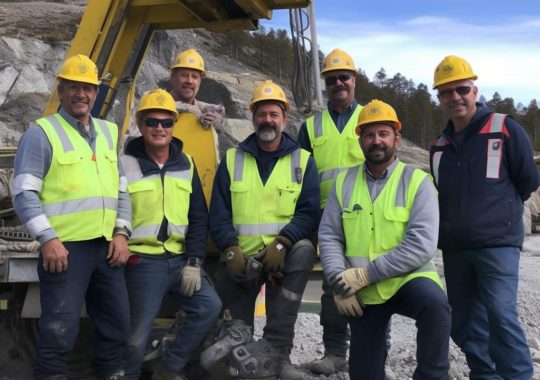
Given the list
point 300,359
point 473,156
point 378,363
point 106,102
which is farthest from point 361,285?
point 106,102

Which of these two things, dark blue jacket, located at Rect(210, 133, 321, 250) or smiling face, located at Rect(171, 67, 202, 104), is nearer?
dark blue jacket, located at Rect(210, 133, 321, 250)

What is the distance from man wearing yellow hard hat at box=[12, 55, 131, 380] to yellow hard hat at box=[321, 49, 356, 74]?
184cm

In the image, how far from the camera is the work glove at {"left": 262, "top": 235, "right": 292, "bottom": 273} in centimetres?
408

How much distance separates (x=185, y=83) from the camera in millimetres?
4965

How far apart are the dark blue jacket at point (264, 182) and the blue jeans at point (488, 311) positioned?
39.2 inches


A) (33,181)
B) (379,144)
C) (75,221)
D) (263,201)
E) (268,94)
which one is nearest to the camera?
(33,181)

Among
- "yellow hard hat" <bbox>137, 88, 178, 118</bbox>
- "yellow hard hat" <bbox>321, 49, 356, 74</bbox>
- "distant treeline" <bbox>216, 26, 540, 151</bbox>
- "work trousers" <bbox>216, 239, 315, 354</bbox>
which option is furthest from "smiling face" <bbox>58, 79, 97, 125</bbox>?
"distant treeline" <bbox>216, 26, 540, 151</bbox>

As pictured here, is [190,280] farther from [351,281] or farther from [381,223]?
[381,223]

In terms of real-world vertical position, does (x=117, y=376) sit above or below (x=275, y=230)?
below

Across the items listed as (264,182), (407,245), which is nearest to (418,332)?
(407,245)

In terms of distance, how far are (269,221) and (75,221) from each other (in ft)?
4.30

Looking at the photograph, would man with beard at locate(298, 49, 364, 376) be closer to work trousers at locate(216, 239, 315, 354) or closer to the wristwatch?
work trousers at locate(216, 239, 315, 354)

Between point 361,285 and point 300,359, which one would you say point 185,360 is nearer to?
point 361,285

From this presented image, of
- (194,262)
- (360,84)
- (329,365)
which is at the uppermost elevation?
(360,84)
